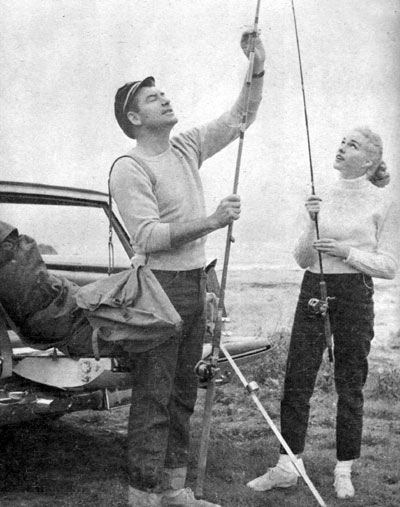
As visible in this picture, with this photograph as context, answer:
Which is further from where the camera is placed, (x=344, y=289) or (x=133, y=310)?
(x=344, y=289)

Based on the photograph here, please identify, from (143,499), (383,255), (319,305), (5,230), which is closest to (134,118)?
(5,230)

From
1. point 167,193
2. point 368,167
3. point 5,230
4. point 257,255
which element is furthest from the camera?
point 257,255

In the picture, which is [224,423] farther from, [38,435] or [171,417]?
[171,417]

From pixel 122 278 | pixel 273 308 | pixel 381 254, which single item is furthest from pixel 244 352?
pixel 273 308

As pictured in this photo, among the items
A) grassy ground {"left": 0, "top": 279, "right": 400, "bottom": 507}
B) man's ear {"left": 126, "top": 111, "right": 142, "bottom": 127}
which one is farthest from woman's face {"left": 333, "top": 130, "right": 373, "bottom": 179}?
grassy ground {"left": 0, "top": 279, "right": 400, "bottom": 507}

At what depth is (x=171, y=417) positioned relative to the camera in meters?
2.95

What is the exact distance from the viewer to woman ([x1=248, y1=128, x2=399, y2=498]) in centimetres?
324

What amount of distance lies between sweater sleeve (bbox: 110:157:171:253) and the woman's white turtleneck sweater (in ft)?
2.97

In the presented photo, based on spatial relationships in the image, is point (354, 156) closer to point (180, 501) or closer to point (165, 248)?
point (165, 248)

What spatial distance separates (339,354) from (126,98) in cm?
158

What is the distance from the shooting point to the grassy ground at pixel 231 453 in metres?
3.11

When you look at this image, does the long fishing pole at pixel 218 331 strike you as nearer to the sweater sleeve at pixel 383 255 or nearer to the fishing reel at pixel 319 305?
the fishing reel at pixel 319 305

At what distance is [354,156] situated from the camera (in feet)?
10.9

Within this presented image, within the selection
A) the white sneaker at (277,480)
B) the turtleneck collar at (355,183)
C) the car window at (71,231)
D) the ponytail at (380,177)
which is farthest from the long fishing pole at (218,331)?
the car window at (71,231)
